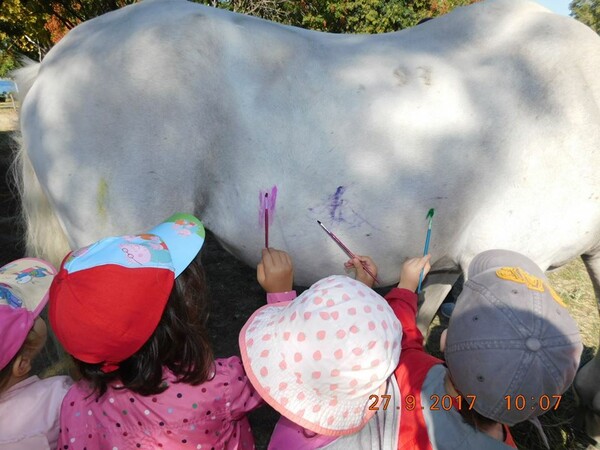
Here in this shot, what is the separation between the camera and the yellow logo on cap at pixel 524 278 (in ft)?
2.85

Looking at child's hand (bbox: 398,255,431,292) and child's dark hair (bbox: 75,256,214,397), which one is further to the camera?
child's hand (bbox: 398,255,431,292)

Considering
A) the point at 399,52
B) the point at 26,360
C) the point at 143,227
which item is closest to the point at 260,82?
the point at 399,52

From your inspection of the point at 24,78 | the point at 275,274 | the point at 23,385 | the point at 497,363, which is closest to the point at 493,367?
the point at 497,363

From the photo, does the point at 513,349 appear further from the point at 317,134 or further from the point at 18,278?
the point at 18,278

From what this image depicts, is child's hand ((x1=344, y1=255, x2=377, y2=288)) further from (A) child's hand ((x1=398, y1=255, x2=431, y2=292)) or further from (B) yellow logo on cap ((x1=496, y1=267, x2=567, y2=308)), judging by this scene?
(B) yellow logo on cap ((x1=496, y1=267, x2=567, y2=308))

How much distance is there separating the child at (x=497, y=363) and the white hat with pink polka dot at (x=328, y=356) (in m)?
0.12

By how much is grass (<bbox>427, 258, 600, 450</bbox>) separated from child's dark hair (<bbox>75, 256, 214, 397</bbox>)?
183 centimetres

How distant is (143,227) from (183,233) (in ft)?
1.70

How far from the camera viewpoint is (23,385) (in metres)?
1.16

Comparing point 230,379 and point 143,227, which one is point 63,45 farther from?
point 230,379

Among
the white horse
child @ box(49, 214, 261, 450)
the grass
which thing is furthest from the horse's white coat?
the grass

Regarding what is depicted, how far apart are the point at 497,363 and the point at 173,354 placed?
2.47 feet

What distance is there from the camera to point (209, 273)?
373cm

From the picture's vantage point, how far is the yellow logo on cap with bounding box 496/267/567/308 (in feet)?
2.85
